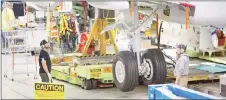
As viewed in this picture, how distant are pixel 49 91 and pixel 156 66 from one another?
381 cm

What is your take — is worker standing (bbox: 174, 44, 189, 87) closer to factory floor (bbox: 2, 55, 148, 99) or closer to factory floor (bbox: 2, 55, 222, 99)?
factory floor (bbox: 2, 55, 222, 99)

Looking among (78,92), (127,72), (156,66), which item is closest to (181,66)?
(156,66)

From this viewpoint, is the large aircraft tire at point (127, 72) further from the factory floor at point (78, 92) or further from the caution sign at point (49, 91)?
the caution sign at point (49, 91)

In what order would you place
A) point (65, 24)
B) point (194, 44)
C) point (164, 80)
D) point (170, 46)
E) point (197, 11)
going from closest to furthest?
point (197, 11) < point (164, 80) < point (194, 44) < point (170, 46) < point (65, 24)

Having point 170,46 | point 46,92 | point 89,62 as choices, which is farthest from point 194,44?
point 46,92

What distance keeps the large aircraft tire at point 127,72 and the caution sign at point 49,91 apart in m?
3.11

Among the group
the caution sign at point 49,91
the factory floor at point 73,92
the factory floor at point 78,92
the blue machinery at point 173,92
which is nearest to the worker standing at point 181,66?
the factory floor at point 78,92

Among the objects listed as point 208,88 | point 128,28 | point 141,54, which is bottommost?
point 208,88

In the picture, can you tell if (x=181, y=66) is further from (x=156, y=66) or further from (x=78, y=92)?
(x=78, y=92)

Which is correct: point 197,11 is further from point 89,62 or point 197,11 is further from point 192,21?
point 89,62

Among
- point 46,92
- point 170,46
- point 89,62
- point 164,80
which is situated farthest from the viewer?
point 170,46

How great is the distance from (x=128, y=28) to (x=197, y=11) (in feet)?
5.13

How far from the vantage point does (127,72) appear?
902 cm

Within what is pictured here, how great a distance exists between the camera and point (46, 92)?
6.16m
